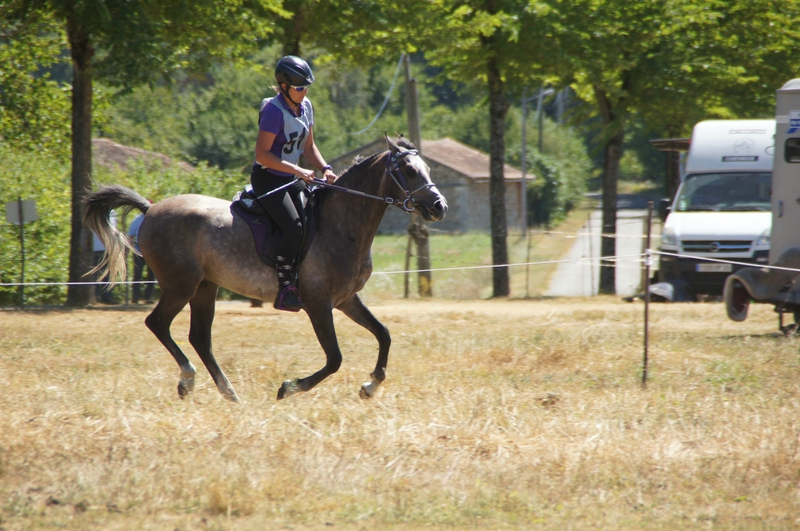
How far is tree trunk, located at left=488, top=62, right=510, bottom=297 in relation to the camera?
18688 millimetres

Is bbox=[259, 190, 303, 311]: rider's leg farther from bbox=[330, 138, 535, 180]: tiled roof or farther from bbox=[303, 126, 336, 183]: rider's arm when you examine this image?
bbox=[330, 138, 535, 180]: tiled roof

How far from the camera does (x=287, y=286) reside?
23.0 ft

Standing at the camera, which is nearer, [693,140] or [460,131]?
[693,140]

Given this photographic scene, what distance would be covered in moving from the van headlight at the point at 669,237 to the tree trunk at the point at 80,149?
35.8 feet

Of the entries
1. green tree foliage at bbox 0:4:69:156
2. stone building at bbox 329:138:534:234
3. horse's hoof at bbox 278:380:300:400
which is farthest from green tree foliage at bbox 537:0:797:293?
stone building at bbox 329:138:534:234

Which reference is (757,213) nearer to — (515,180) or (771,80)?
(771,80)

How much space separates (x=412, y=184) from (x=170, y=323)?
99.6 inches

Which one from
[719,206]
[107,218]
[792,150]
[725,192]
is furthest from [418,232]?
[107,218]

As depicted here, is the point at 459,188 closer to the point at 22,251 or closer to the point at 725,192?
the point at 725,192

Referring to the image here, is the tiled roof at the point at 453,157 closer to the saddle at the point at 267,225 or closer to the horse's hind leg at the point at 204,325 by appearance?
the horse's hind leg at the point at 204,325

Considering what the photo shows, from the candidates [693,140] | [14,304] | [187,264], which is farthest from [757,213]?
[14,304]

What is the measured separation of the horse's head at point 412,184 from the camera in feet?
21.6

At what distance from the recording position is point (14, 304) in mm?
16594

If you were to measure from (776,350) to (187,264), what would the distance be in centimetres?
672
